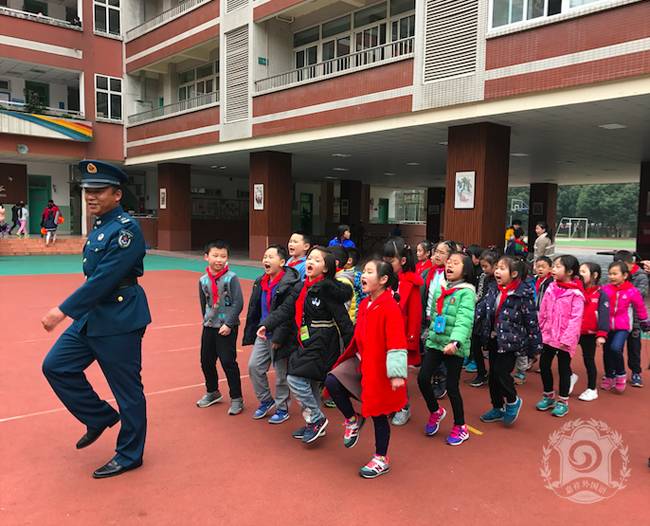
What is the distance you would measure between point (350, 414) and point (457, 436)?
0.93m

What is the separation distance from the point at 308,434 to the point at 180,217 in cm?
2158

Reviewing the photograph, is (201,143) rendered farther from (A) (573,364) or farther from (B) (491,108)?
(A) (573,364)

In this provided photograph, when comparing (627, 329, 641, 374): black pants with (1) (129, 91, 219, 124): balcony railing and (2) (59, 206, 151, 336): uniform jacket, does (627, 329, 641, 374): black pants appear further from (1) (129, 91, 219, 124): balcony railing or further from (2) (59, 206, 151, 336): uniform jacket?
(1) (129, 91, 219, 124): balcony railing

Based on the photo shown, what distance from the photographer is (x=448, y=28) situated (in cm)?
1132

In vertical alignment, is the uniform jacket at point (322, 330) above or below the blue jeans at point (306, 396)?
above

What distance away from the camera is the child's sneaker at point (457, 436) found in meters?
4.04

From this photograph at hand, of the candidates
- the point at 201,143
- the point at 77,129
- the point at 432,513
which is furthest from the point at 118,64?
the point at 432,513

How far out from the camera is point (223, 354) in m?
4.45

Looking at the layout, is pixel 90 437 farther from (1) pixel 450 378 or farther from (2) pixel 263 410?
(1) pixel 450 378

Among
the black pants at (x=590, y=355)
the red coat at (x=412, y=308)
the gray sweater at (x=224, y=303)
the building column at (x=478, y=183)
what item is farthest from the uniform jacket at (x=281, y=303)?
the building column at (x=478, y=183)

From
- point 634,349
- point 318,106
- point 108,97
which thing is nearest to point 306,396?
point 634,349

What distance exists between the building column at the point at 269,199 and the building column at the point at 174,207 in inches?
249

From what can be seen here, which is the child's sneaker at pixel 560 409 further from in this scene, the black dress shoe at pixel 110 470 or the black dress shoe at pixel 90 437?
the black dress shoe at pixel 90 437

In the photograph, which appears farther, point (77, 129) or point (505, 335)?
point (77, 129)
